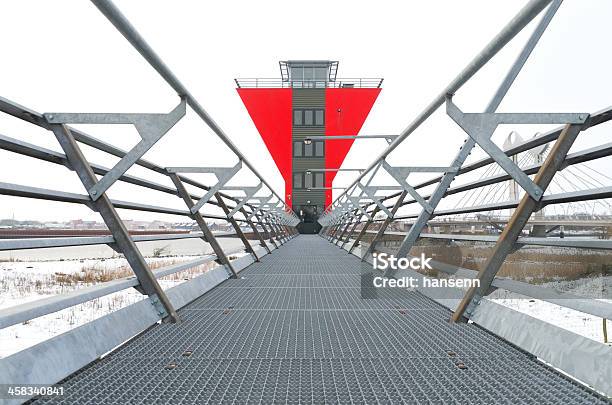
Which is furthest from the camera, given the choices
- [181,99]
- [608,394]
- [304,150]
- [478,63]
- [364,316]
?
[304,150]

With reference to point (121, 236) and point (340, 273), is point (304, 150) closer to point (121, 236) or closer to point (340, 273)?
point (340, 273)

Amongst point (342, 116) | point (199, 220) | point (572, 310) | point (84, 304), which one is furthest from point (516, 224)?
point (342, 116)

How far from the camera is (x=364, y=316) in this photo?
257 cm

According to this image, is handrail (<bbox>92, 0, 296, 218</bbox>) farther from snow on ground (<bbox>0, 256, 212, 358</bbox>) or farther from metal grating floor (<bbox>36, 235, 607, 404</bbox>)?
metal grating floor (<bbox>36, 235, 607, 404</bbox>)

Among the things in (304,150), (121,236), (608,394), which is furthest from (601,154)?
(304,150)

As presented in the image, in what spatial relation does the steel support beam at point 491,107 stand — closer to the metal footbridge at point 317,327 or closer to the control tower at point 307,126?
the metal footbridge at point 317,327

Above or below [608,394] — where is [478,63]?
above

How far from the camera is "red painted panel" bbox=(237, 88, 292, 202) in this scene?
76.5 ft

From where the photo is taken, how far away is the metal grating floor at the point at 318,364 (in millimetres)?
1369

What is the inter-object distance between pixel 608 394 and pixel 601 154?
2.84 ft

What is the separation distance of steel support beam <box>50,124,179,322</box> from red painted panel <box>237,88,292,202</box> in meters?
21.0

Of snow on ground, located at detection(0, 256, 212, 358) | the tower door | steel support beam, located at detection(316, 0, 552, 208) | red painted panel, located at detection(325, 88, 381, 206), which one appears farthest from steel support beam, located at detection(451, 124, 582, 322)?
the tower door

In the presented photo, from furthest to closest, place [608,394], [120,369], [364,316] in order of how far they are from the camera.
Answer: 1. [364,316]
2. [120,369]
3. [608,394]

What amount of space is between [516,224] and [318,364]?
1.15m
